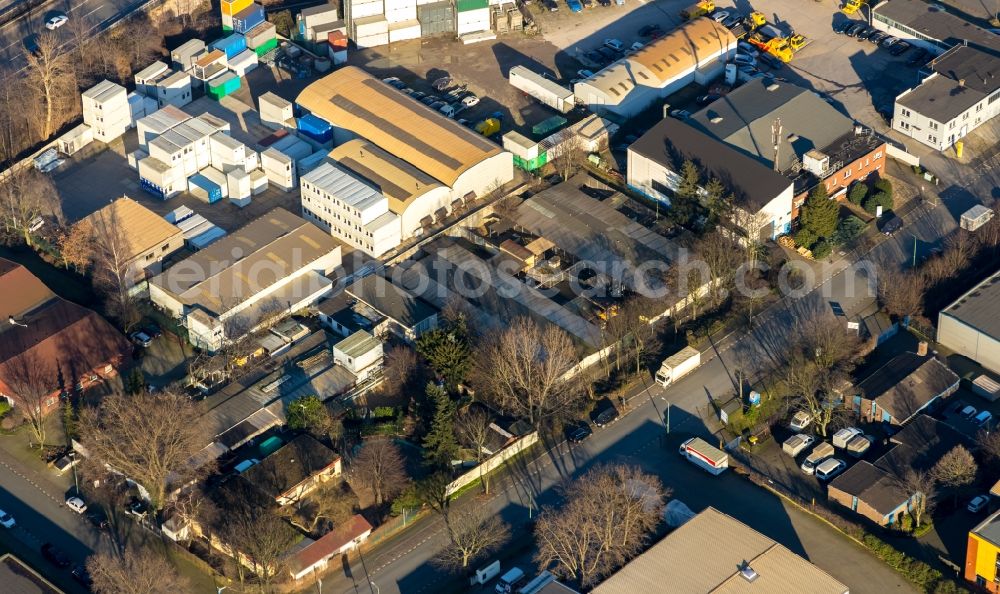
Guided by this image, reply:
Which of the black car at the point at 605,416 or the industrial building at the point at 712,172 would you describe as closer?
the black car at the point at 605,416

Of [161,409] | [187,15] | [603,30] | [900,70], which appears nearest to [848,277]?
[900,70]

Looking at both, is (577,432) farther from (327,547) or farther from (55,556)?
(55,556)

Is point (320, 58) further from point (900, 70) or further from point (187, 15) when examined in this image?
point (900, 70)

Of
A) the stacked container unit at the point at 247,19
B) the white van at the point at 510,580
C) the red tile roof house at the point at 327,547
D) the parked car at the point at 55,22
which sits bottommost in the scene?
the red tile roof house at the point at 327,547

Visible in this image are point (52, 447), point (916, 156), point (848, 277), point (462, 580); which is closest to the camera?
point (462, 580)

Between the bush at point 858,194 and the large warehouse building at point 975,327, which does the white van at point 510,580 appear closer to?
the large warehouse building at point 975,327

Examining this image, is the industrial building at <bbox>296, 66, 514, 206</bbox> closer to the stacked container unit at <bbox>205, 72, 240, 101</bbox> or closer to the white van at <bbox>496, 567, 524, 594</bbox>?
the stacked container unit at <bbox>205, 72, 240, 101</bbox>

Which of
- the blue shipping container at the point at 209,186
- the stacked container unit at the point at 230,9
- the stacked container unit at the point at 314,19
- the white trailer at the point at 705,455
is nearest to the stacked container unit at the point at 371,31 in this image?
the stacked container unit at the point at 314,19
